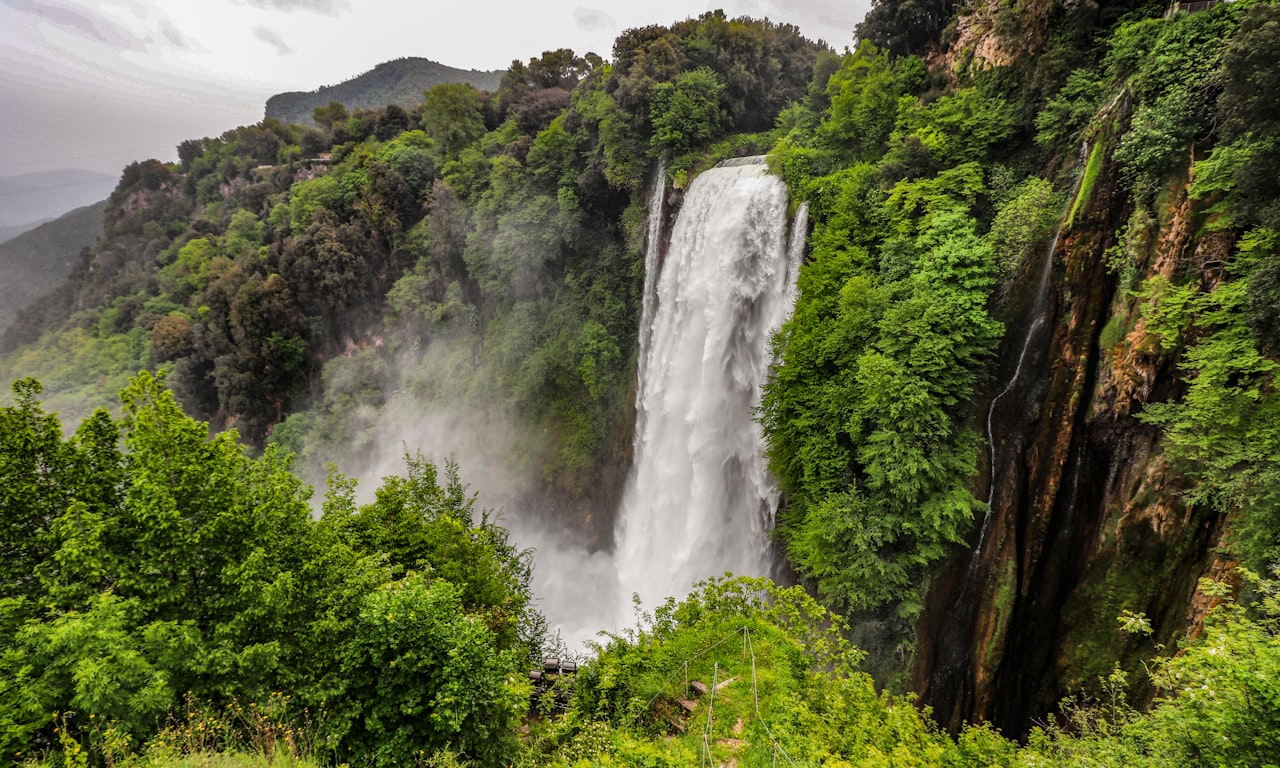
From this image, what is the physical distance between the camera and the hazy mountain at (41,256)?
6124cm

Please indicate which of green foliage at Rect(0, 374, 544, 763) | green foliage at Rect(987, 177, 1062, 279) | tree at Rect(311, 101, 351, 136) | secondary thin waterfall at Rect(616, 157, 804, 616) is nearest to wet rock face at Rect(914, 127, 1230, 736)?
green foliage at Rect(987, 177, 1062, 279)

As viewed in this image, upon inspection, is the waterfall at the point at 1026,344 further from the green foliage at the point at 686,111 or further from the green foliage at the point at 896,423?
the green foliage at the point at 686,111

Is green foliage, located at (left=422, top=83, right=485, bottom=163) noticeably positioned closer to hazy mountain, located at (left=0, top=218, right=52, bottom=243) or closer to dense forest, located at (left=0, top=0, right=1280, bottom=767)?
dense forest, located at (left=0, top=0, right=1280, bottom=767)

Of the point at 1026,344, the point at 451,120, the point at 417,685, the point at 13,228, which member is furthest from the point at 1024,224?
the point at 13,228

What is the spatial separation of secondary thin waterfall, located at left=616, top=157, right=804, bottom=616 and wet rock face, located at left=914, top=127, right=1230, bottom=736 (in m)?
6.07

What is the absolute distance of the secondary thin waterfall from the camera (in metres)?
16.9

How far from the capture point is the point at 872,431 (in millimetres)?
11648

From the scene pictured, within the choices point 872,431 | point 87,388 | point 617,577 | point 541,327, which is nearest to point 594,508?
point 617,577

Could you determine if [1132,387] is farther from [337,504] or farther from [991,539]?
[337,504]

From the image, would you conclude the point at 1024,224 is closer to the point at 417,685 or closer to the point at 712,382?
the point at 712,382

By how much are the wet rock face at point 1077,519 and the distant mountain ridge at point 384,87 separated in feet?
285

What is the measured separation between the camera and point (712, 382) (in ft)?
61.5

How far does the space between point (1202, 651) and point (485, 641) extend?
9.16 m

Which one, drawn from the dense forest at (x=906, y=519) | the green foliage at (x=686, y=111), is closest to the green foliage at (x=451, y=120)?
the green foliage at (x=686, y=111)
